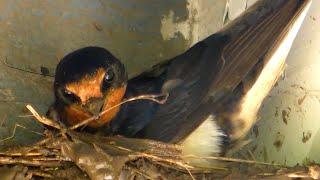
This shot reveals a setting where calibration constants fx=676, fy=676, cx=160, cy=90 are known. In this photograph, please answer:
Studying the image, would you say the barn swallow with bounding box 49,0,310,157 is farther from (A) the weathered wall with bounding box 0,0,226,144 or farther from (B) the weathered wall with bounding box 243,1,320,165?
(A) the weathered wall with bounding box 0,0,226,144

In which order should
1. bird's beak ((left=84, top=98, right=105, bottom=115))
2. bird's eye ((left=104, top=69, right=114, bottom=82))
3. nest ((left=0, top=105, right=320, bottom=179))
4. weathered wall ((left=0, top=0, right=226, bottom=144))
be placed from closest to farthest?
nest ((left=0, top=105, right=320, bottom=179))
bird's beak ((left=84, top=98, right=105, bottom=115))
bird's eye ((left=104, top=69, right=114, bottom=82))
weathered wall ((left=0, top=0, right=226, bottom=144))

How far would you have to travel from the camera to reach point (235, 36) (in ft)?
8.19

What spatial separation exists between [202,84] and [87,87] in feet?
1.43

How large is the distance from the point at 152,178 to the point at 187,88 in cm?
56

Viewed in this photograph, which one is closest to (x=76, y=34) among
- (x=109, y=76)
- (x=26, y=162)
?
(x=109, y=76)

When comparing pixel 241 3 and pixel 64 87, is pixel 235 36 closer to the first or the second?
pixel 241 3

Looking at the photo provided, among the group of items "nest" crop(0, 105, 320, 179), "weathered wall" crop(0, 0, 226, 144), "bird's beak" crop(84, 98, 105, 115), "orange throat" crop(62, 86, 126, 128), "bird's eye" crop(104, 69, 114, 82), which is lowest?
"nest" crop(0, 105, 320, 179)

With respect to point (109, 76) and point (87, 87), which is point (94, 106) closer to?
point (87, 87)

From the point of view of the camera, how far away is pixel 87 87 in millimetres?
2271

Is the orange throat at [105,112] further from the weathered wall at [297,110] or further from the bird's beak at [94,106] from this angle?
the weathered wall at [297,110]

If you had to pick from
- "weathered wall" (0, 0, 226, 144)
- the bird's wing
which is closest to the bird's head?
the bird's wing

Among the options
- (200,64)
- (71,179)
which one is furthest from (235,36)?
(71,179)

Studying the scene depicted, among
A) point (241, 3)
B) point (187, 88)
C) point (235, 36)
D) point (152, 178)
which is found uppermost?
point (241, 3)

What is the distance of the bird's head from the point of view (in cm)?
228
